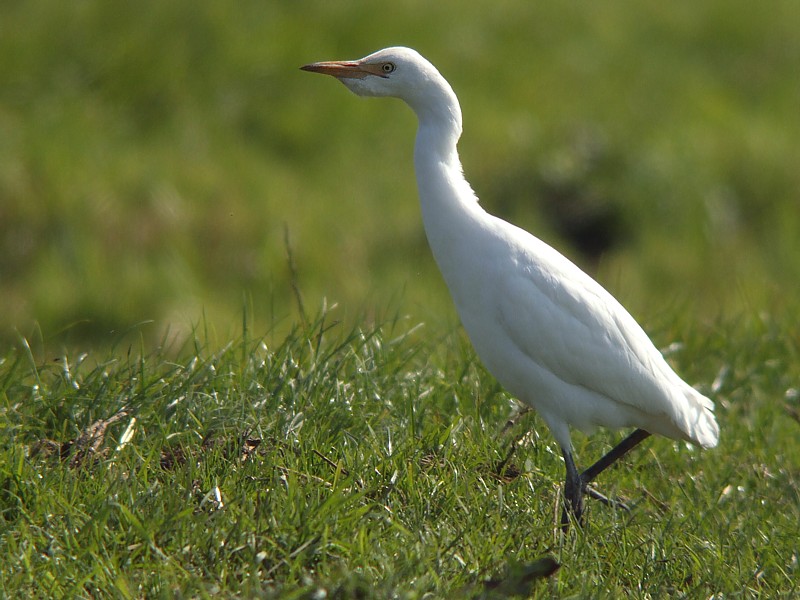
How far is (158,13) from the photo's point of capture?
11055 millimetres

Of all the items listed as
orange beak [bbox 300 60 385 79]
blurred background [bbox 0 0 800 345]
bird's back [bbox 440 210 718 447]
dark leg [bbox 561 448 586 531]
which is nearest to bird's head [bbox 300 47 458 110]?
orange beak [bbox 300 60 385 79]

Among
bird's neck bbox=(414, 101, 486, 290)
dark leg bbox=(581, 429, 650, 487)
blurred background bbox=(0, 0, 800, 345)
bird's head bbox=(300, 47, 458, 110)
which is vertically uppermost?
bird's head bbox=(300, 47, 458, 110)

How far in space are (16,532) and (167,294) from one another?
5.22 m

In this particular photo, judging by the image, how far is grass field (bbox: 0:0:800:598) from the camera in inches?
158

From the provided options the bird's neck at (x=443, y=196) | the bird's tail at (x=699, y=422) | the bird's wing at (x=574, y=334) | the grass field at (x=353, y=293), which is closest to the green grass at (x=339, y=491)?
the grass field at (x=353, y=293)

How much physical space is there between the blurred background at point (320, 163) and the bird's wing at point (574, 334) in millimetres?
3923

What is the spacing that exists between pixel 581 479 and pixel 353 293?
16.4 ft

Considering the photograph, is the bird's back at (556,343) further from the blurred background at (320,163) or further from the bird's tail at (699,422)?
the blurred background at (320,163)

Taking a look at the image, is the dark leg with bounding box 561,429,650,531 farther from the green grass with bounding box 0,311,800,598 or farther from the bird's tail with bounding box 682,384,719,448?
the bird's tail with bounding box 682,384,719,448

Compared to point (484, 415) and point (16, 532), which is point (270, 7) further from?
point (16, 532)

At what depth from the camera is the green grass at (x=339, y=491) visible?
383 centimetres

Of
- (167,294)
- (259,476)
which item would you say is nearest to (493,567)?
(259,476)

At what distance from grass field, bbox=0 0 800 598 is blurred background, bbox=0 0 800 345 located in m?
0.03

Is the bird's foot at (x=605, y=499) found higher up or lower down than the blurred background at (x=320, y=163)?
higher up
